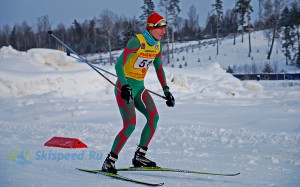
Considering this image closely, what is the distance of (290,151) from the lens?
589 cm

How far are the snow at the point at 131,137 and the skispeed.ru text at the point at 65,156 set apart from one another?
Result: 15mm

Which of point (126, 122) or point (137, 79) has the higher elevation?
point (137, 79)

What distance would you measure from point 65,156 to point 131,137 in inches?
88.0

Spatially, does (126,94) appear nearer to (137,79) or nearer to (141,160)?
(137,79)

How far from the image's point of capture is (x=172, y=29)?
4309 centimetres

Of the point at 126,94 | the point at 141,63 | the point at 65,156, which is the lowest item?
the point at 65,156

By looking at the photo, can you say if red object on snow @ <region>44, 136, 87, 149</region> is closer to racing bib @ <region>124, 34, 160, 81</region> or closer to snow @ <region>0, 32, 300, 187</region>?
snow @ <region>0, 32, 300, 187</region>

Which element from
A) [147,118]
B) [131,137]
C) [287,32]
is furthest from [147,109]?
[287,32]

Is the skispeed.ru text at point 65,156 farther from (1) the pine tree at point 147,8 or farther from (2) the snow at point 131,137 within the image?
(1) the pine tree at point 147,8

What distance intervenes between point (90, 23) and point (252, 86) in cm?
5337

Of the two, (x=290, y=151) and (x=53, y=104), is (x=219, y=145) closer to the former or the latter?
(x=290, y=151)

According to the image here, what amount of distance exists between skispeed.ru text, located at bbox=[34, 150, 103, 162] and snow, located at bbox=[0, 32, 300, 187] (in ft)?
0.05

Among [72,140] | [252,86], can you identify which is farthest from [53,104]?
[252,86]

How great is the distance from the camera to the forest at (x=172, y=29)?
39.6 m
